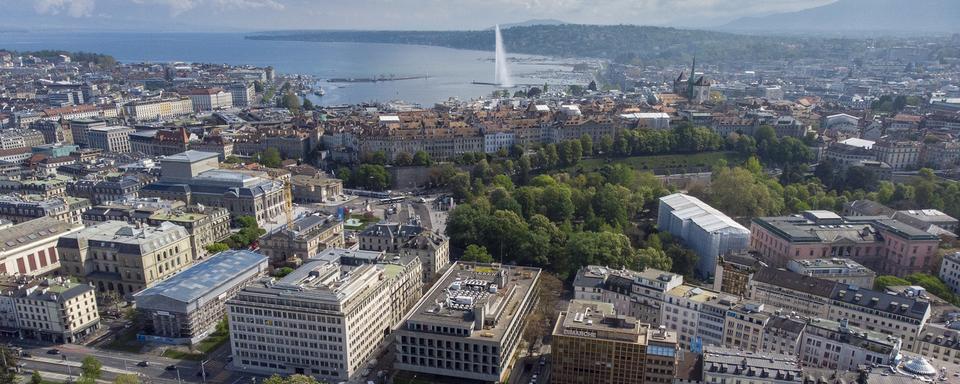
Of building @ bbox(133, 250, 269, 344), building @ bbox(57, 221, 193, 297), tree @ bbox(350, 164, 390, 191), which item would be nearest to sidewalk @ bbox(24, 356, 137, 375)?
building @ bbox(133, 250, 269, 344)

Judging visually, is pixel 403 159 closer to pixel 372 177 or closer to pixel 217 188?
pixel 372 177

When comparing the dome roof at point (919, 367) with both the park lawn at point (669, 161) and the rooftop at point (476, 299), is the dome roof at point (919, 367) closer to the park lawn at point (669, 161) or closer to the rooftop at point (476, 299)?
the rooftop at point (476, 299)

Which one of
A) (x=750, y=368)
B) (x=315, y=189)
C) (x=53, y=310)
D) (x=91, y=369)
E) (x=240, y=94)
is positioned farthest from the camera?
(x=240, y=94)

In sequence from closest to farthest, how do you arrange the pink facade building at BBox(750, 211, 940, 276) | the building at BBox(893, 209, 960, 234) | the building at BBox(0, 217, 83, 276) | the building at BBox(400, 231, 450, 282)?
the building at BBox(0, 217, 83, 276)
the building at BBox(400, 231, 450, 282)
the pink facade building at BBox(750, 211, 940, 276)
the building at BBox(893, 209, 960, 234)

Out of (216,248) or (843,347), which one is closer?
(843,347)

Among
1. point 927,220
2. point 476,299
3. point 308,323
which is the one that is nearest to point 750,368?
point 476,299

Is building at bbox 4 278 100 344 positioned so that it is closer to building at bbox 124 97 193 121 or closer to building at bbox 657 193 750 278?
building at bbox 657 193 750 278
